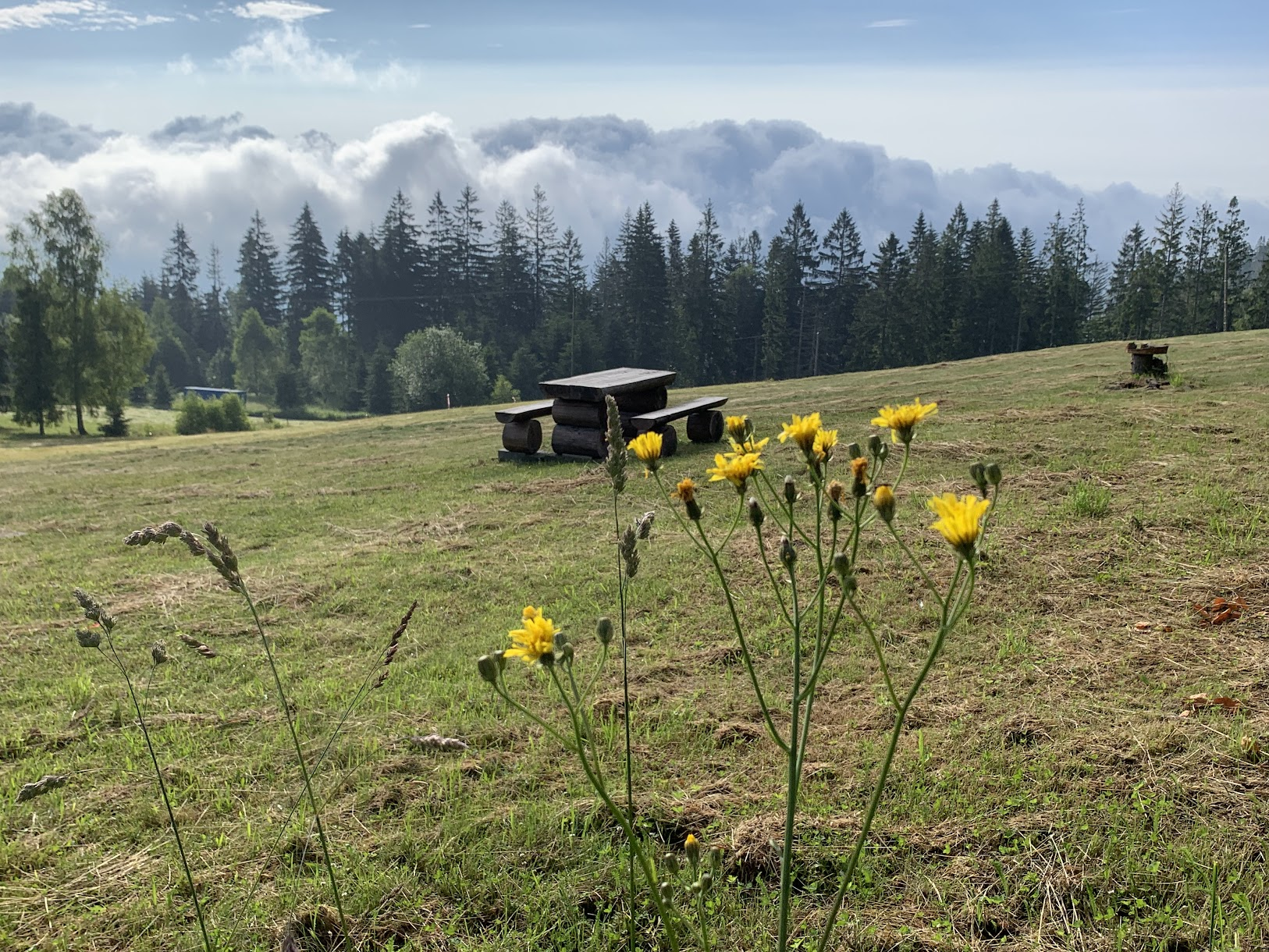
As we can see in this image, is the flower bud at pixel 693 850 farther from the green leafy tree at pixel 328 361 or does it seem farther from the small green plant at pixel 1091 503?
the green leafy tree at pixel 328 361

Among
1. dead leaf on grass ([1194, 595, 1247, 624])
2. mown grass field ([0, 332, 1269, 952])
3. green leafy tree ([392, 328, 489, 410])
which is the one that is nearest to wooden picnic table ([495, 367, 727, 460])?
mown grass field ([0, 332, 1269, 952])

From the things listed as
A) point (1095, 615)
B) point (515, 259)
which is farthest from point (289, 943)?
point (515, 259)

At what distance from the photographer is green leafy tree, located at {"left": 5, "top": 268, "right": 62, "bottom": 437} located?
112 feet

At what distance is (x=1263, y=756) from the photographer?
2.58 m

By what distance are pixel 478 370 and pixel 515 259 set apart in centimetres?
1683

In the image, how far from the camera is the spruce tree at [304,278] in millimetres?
74500

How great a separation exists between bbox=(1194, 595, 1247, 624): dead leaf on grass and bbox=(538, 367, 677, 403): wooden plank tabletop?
5.95 m

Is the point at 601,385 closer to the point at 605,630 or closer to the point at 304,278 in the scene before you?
the point at 605,630

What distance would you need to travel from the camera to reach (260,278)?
82188 mm

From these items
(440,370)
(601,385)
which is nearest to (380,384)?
(440,370)

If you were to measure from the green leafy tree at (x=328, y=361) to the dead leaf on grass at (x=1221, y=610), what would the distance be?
6699 centimetres

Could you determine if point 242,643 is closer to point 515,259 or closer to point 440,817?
point 440,817

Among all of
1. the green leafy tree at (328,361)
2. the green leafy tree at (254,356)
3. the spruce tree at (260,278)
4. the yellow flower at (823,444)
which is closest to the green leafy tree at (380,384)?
the green leafy tree at (328,361)

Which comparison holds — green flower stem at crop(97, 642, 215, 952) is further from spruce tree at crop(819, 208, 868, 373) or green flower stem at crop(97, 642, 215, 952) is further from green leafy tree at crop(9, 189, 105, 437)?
spruce tree at crop(819, 208, 868, 373)
